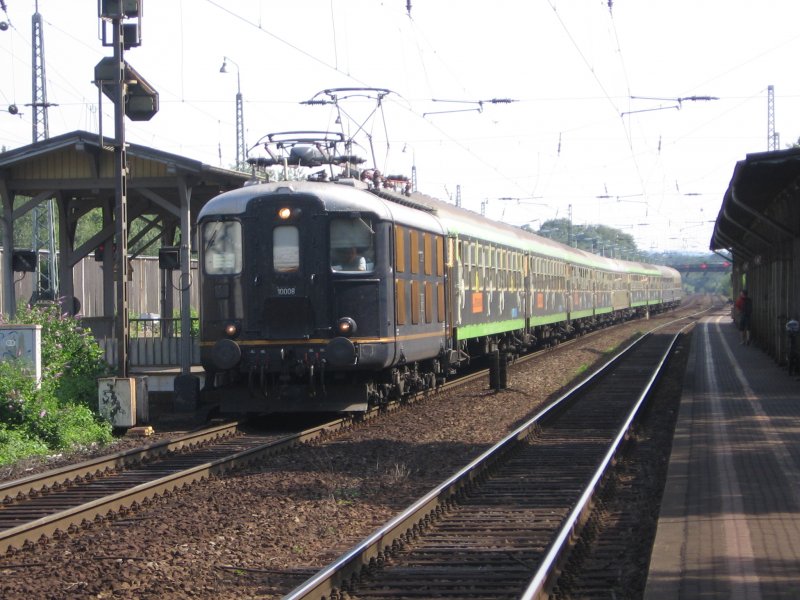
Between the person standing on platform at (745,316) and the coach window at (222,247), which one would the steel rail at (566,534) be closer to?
the coach window at (222,247)

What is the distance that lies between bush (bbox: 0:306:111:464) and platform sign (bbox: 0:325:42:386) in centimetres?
18

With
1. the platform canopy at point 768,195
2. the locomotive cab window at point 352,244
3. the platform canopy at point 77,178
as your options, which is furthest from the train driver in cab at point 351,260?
the platform canopy at point 768,195

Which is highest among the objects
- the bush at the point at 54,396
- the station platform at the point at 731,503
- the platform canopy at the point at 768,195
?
the platform canopy at the point at 768,195

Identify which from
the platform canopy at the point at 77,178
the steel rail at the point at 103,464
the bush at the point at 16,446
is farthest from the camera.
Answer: the platform canopy at the point at 77,178

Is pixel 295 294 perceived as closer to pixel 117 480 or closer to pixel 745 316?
pixel 117 480

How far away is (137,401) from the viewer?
14.6m

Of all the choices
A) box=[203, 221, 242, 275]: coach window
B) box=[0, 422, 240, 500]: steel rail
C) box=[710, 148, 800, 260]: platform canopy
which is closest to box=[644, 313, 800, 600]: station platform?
box=[710, 148, 800, 260]: platform canopy

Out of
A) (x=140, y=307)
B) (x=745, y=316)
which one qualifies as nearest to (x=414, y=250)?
(x=140, y=307)

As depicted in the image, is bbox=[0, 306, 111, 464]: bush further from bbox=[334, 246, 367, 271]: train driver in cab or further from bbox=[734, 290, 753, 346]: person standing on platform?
bbox=[734, 290, 753, 346]: person standing on platform

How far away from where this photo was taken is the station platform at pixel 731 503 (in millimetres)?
6133

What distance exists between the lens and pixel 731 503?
850 centimetres

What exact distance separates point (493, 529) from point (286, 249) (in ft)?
21.7

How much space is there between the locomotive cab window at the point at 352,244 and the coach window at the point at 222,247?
1234 mm

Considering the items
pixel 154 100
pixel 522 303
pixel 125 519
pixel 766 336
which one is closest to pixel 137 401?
pixel 154 100
